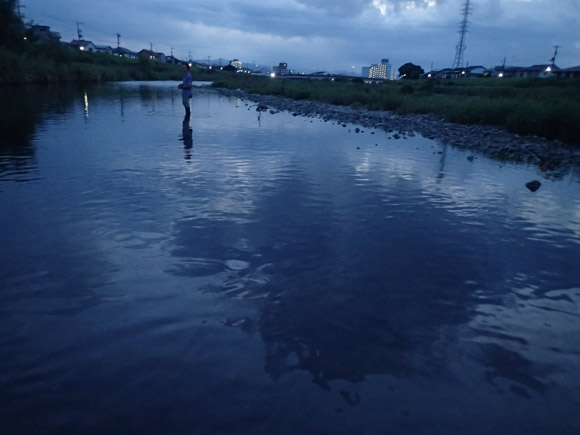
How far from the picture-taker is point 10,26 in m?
48.2

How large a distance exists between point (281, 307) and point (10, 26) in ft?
197

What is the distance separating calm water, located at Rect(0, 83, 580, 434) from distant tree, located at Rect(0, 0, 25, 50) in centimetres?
5119

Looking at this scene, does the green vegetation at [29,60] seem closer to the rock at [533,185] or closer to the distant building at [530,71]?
the rock at [533,185]

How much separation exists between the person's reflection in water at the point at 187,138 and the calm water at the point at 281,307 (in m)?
3.02

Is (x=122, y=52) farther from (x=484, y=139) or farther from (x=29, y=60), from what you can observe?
(x=484, y=139)

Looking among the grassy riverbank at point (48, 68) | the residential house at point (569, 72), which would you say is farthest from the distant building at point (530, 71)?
the grassy riverbank at point (48, 68)

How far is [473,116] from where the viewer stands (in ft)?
70.8

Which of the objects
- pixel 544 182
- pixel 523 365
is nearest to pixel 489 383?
pixel 523 365

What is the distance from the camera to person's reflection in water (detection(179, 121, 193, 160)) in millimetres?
12470

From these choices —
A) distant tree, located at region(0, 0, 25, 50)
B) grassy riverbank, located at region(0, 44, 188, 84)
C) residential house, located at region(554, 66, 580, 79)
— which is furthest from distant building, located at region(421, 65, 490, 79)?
distant tree, located at region(0, 0, 25, 50)

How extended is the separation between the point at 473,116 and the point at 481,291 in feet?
63.2

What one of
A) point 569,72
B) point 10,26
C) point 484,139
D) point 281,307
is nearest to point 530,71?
point 569,72

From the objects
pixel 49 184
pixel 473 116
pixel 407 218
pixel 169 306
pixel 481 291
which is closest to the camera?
pixel 169 306

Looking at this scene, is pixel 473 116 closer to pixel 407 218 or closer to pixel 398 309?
pixel 407 218
